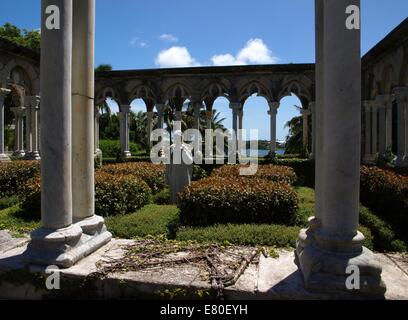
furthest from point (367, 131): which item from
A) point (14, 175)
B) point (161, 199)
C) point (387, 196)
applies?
point (14, 175)

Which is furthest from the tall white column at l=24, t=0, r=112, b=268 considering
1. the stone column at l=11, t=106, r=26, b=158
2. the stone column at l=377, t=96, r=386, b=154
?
the stone column at l=11, t=106, r=26, b=158

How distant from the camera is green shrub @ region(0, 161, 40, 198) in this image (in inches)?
401

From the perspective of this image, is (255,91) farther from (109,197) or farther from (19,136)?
(109,197)

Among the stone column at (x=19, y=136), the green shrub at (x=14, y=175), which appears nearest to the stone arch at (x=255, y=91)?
the green shrub at (x=14, y=175)

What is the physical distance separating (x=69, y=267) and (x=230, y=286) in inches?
67.7

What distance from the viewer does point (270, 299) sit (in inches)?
123

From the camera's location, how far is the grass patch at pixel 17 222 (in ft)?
18.8

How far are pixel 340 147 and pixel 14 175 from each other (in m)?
10.2

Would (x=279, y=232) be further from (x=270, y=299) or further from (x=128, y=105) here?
(x=128, y=105)

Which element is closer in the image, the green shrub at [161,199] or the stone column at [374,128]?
the green shrub at [161,199]

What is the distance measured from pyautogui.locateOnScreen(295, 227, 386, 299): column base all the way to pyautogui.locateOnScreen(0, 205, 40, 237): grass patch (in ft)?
14.4

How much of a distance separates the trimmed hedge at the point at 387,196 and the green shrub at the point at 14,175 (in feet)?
31.6

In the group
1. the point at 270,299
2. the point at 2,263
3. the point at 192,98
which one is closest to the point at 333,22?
the point at 270,299

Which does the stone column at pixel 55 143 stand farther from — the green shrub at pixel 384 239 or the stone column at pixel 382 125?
the stone column at pixel 382 125
